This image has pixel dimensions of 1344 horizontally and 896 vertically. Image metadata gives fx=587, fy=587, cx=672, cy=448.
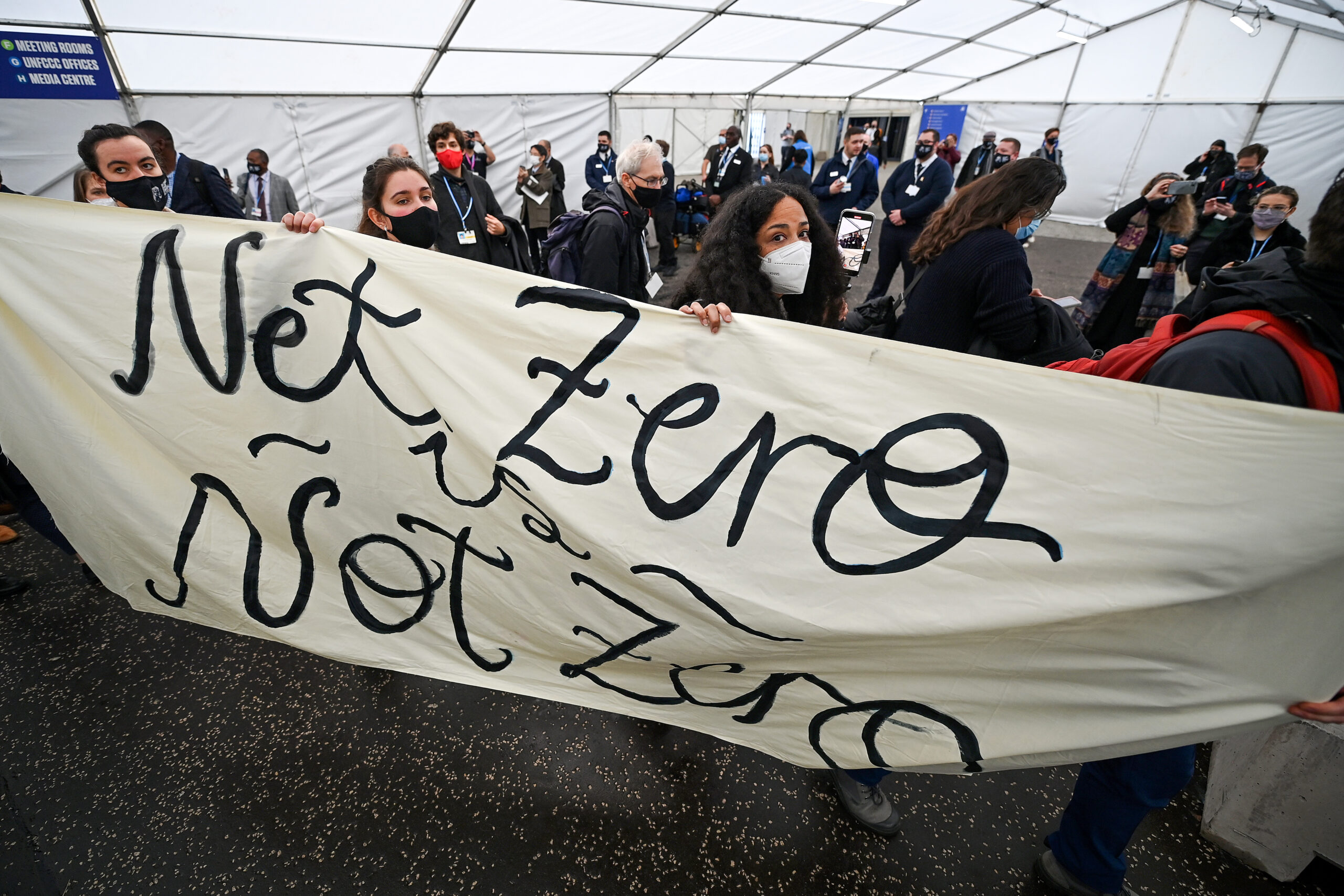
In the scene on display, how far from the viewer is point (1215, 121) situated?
1004 centimetres

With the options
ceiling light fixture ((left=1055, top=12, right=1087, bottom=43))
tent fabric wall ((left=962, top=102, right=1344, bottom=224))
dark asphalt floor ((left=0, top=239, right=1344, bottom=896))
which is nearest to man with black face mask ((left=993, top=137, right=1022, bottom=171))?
ceiling light fixture ((left=1055, top=12, right=1087, bottom=43))

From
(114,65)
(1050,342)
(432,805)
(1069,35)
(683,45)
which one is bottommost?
(432,805)

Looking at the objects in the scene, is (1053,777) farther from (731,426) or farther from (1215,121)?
(1215,121)

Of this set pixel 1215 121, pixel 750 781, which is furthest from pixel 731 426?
pixel 1215 121

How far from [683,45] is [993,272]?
705 cm

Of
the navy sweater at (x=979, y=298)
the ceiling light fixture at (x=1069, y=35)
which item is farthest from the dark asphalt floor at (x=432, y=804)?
the ceiling light fixture at (x=1069, y=35)

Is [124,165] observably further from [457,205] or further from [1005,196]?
[1005,196]

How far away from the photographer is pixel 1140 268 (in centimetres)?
393

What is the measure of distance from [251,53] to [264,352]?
6.14 m

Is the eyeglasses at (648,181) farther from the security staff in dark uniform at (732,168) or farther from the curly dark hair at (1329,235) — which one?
the security staff in dark uniform at (732,168)

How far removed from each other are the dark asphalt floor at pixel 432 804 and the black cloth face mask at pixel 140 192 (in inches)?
58.4

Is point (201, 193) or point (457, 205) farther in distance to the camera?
point (457, 205)

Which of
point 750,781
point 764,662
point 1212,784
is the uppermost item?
point 764,662

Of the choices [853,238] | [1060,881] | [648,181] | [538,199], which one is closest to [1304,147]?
[853,238]
